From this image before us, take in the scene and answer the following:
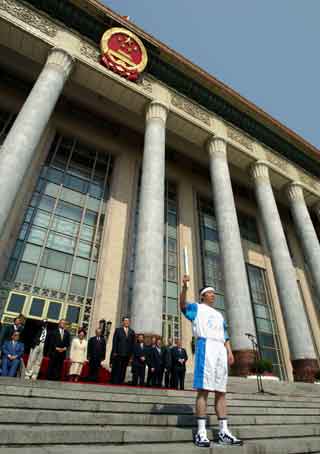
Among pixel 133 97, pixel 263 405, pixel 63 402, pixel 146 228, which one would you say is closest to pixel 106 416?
pixel 63 402

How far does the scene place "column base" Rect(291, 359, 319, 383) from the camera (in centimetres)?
1073

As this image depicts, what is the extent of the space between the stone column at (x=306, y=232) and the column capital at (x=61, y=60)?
1376 cm

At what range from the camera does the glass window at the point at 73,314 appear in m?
11.0

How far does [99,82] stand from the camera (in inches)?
499

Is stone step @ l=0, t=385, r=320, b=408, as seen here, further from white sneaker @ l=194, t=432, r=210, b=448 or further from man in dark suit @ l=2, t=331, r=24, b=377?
man in dark suit @ l=2, t=331, r=24, b=377

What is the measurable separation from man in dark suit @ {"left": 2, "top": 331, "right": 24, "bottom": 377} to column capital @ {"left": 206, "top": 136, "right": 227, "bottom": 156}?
12.1 m

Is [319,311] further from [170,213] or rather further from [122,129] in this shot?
[122,129]

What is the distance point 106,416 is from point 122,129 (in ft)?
52.2

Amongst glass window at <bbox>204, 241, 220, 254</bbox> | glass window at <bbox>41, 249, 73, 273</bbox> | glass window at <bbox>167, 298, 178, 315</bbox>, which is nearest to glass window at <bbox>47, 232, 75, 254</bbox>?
glass window at <bbox>41, 249, 73, 273</bbox>

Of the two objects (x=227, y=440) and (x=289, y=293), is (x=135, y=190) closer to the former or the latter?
(x=289, y=293)

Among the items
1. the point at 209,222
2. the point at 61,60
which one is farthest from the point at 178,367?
the point at 61,60

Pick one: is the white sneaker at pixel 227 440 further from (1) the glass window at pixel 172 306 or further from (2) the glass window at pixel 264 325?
(2) the glass window at pixel 264 325

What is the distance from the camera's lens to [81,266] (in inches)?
488

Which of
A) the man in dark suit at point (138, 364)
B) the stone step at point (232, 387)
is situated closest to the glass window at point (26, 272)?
the man in dark suit at point (138, 364)
